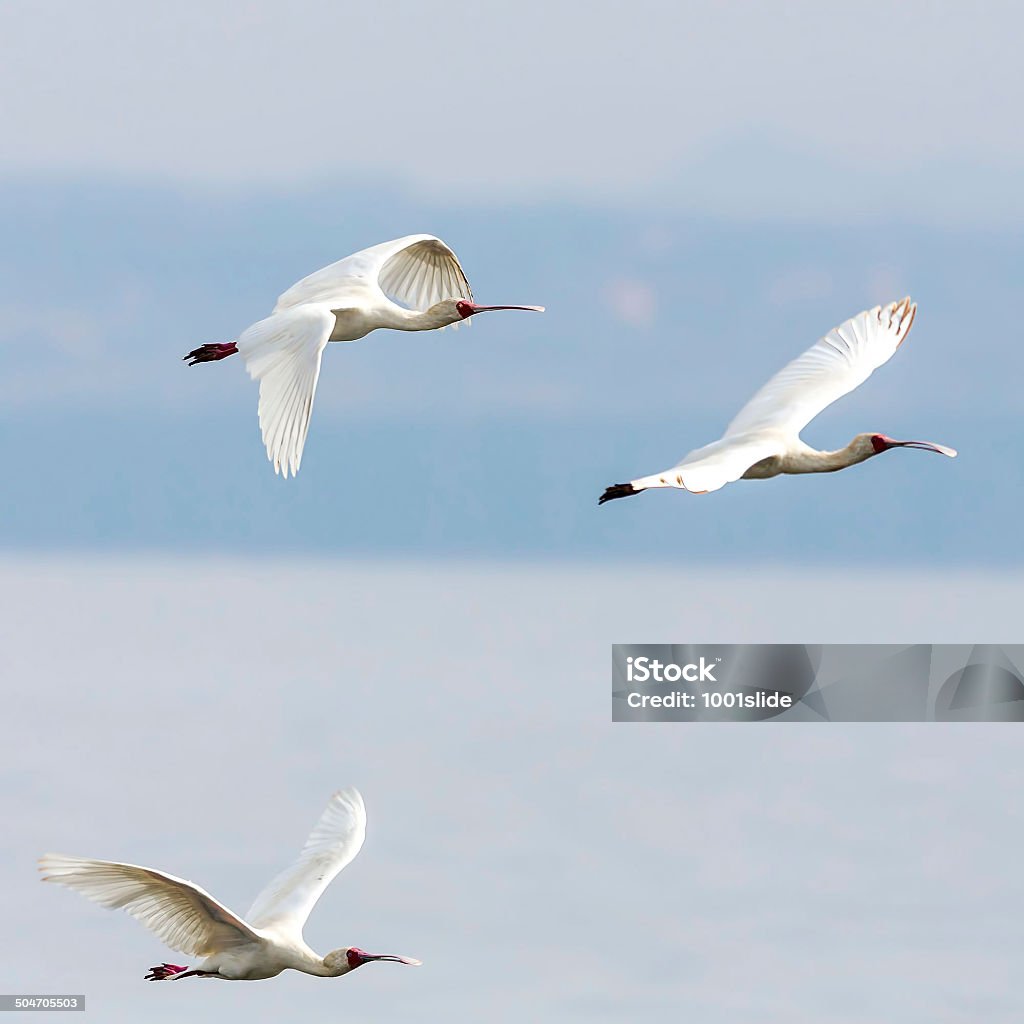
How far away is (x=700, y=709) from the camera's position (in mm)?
16438

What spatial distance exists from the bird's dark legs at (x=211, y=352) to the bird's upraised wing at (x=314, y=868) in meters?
3.73

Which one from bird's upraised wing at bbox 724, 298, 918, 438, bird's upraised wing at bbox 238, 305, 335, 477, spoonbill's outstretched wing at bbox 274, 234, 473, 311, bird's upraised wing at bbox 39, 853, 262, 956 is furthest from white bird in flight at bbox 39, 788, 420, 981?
spoonbill's outstretched wing at bbox 274, 234, 473, 311

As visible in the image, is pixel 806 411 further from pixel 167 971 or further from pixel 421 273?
pixel 167 971

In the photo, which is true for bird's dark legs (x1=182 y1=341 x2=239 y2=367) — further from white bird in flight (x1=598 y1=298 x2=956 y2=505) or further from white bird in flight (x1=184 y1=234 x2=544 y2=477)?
white bird in flight (x1=598 y1=298 x2=956 y2=505)

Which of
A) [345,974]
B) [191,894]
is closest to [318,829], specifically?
[345,974]

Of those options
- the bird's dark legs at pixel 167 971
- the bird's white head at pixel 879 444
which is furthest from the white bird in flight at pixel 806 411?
the bird's dark legs at pixel 167 971

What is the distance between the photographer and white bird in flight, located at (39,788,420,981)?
12750mm

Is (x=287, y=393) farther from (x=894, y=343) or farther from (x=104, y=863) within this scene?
(x=894, y=343)

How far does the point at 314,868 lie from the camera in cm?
1504

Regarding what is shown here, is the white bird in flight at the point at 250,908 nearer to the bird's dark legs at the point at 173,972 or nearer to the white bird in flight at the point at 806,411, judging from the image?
the bird's dark legs at the point at 173,972

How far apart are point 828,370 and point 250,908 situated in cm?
593

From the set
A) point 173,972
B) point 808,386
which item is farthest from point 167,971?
point 808,386

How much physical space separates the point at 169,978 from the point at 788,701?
205 inches

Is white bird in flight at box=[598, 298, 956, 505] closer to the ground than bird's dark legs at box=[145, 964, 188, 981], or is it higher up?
higher up
